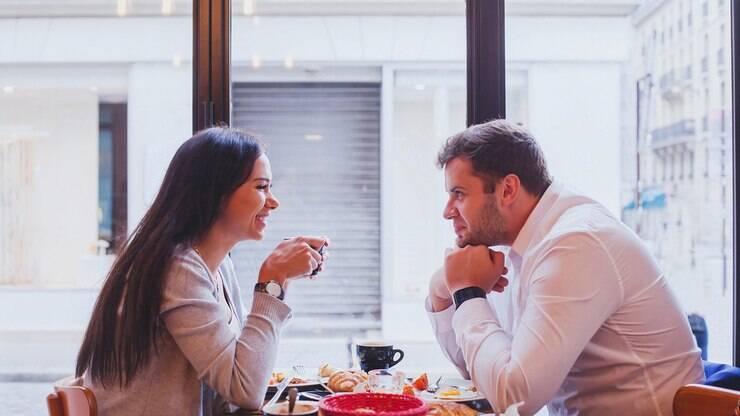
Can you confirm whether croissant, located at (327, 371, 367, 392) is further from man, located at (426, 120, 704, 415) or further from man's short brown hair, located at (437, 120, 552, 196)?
man's short brown hair, located at (437, 120, 552, 196)

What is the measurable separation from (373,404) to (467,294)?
0.36 m

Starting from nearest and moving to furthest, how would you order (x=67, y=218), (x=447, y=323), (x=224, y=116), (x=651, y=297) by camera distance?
1. (x=651, y=297)
2. (x=447, y=323)
3. (x=224, y=116)
4. (x=67, y=218)

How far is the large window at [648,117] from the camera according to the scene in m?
2.63

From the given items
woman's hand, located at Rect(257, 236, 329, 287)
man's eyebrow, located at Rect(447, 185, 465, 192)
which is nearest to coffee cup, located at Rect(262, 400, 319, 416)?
woman's hand, located at Rect(257, 236, 329, 287)

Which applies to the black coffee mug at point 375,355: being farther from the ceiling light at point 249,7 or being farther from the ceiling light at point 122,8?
the ceiling light at point 122,8

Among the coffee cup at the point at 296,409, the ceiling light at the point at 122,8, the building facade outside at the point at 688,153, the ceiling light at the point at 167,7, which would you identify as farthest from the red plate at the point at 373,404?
the ceiling light at the point at 122,8

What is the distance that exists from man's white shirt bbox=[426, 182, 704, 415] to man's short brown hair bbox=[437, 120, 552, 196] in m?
0.14

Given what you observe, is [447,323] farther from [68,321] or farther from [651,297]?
[68,321]

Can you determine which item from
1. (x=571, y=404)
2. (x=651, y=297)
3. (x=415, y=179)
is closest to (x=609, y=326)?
(x=651, y=297)

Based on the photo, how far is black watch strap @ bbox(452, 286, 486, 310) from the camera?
1.70 meters

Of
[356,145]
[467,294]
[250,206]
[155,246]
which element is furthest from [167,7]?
[467,294]

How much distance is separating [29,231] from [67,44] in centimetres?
90

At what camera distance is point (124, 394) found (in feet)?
5.20

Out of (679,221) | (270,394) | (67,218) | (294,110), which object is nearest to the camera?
(270,394)
